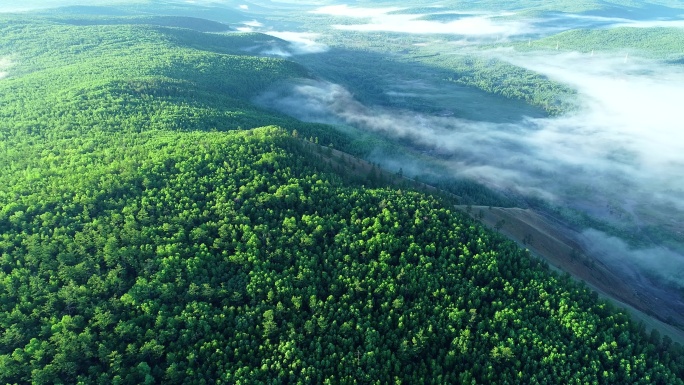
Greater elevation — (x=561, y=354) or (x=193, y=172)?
(x=193, y=172)

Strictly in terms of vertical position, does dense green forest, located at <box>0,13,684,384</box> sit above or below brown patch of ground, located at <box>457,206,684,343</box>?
above

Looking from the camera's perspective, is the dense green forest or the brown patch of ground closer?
the dense green forest

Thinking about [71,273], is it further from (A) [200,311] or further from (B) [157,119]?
(B) [157,119]

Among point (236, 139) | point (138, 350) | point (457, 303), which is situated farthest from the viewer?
point (236, 139)

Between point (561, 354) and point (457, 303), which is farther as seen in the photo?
point (457, 303)

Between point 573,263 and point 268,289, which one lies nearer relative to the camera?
point 268,289

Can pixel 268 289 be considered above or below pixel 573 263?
above

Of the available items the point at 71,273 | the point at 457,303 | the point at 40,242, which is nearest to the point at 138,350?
the point at 71,273

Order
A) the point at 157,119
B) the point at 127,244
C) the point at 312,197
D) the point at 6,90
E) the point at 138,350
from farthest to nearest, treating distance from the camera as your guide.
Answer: the point at 6,90 < the point at 157,119 < the point at 312,197 < the point at 127,244 < the point at 138,350
